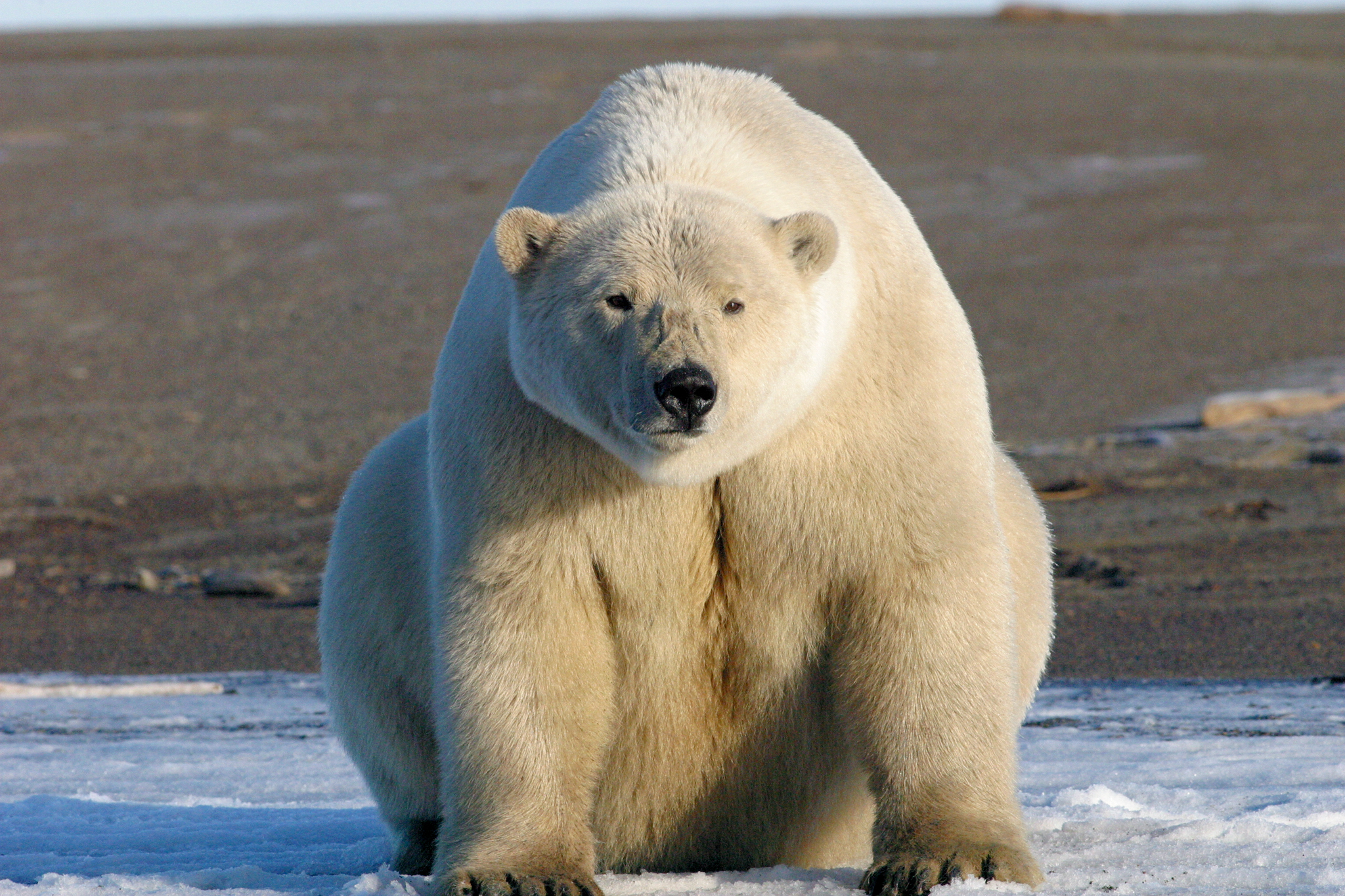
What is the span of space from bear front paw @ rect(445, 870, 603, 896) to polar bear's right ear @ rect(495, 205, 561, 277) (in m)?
1.24

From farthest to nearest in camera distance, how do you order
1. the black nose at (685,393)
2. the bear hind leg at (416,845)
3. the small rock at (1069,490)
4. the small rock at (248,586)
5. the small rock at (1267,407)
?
1. the small rock at (1267,407)
2. the small rock at (1069,490)
3. the small rock at (248,586)
4. the bear hind leg at (416,845)
5. the black nose at (685,393)

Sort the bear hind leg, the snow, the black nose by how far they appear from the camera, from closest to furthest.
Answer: the black nose
the bear hind leg
the snow

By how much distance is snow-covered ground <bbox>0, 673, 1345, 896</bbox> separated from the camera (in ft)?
12.1

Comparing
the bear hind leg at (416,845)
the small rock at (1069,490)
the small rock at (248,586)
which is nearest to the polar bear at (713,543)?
the bear hind leg at (416,845)

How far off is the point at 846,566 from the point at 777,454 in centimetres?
27

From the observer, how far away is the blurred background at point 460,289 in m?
8.67

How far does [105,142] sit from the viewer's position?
20.6m

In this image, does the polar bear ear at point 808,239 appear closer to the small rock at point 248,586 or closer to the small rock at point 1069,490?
the small rock at point 248,586

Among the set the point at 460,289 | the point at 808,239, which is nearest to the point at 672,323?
the point at 808,239

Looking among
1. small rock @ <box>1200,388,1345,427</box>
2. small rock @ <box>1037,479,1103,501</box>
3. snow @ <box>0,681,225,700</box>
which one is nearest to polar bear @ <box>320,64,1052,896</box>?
snow @ <box>0,681,225,700</box>

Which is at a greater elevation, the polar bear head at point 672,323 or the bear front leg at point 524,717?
the polar bear head at point 672,323

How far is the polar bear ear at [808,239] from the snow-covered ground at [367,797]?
1277mm

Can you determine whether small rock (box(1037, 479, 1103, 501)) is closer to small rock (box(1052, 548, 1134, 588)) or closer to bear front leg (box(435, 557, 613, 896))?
small rock (box(1052, 548, 1134, 588))

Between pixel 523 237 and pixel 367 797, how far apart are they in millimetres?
2161
